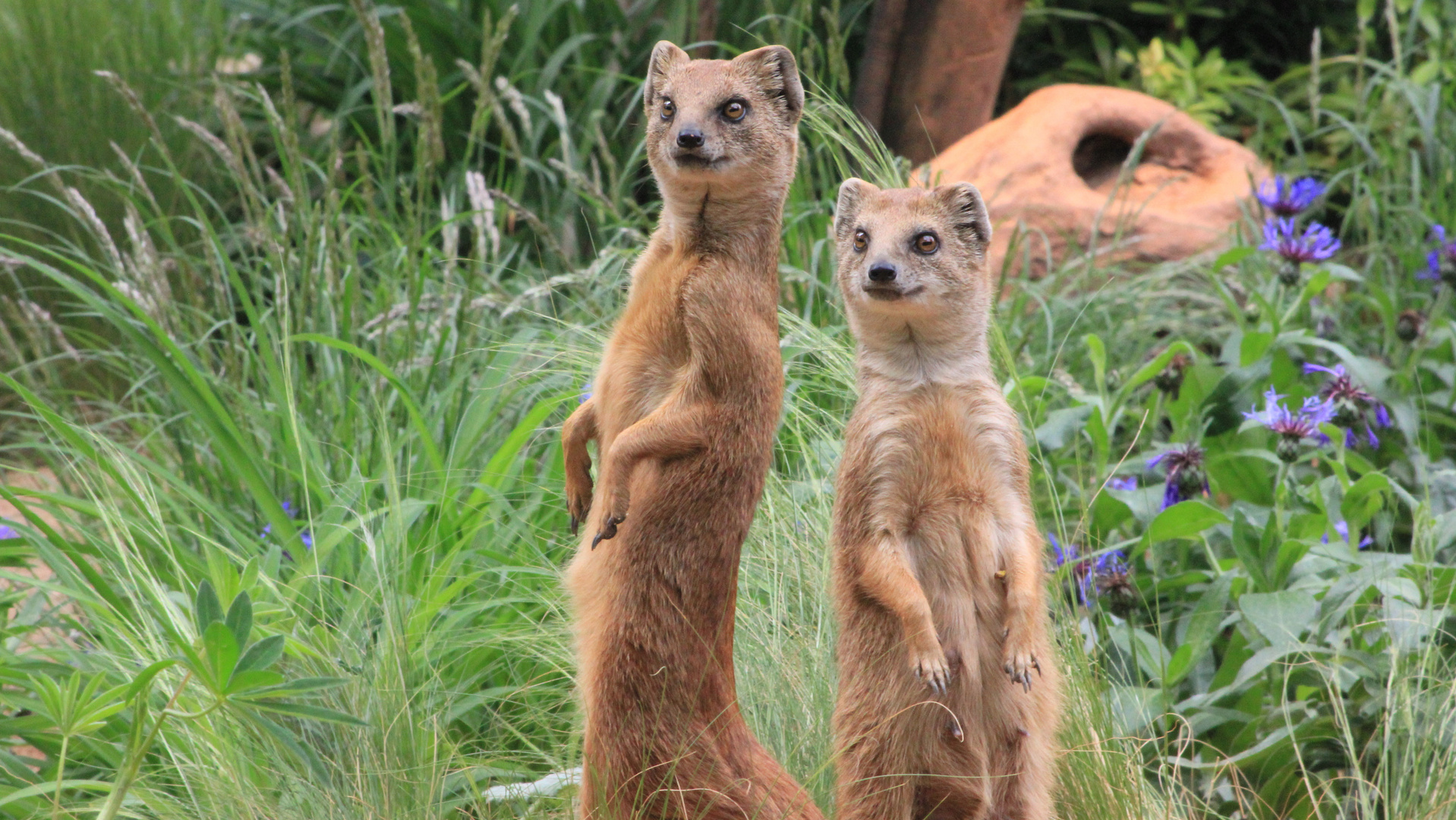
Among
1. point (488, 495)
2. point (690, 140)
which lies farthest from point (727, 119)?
point (488, 495)

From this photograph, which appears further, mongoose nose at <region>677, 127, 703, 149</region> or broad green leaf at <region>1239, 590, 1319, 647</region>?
broad green leaf at <region>1239, 590, 1319, 647</region>

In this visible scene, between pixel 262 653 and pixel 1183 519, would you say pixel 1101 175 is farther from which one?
pixel 262 653

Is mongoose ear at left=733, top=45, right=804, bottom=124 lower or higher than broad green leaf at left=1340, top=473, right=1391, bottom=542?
higher

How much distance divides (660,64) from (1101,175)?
4.30 m

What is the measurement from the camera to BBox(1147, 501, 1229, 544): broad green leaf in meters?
3.13

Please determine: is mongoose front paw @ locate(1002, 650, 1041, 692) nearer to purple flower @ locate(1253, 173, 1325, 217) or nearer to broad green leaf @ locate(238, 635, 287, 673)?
broad green leaf @ locate(238, 635, 287, 673)

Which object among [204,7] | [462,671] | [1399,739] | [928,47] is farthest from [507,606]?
[204,7]

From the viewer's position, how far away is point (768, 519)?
3209mm

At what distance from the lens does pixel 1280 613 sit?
9.77ft

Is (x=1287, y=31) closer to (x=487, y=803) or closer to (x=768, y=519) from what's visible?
(x=768, y=519)

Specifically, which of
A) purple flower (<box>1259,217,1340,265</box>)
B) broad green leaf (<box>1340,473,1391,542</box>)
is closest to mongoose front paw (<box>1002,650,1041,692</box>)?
broad green leaf (<box>1340,473,1391,542</box>)

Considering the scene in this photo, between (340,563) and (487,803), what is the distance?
0.84 m

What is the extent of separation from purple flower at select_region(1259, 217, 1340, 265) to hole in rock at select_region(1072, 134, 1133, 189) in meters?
1.73

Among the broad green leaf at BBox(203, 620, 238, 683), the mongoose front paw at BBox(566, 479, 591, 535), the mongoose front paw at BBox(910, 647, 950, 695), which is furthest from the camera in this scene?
the mongoose front paw at BBox(566, 479, 591, 535)
